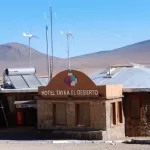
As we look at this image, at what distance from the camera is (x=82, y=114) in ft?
80.8

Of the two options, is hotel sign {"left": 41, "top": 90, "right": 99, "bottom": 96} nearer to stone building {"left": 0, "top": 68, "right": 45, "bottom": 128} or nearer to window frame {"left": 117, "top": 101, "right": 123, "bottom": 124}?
window frame {"left": 117, "top": 101, "right": 123, "bottom": 124}

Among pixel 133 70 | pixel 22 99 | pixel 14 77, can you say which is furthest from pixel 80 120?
pixel 14 77

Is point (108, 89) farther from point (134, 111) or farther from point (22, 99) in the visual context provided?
point (22, 99)

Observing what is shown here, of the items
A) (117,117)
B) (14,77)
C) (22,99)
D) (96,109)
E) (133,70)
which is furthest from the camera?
(14,77)

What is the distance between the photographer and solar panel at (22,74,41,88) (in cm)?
3314

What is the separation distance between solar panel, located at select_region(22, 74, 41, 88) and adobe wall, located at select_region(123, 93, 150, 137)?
341 inches

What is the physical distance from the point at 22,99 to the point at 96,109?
7458mm

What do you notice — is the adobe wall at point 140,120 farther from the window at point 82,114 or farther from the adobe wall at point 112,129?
the window at point 82,114

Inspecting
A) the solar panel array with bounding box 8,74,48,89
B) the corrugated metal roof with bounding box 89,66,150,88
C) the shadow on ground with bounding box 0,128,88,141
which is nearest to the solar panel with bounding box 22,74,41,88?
the solar panel array with bounding box 8,74,48,89

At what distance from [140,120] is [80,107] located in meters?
3.71

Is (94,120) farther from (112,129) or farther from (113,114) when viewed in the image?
(113,114)

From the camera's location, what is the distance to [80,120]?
24688mm

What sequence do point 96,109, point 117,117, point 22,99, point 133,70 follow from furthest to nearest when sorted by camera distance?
point 133,70, point 22,99, point 117,117, point 96,109

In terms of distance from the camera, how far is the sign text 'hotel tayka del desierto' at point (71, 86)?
956 inches
